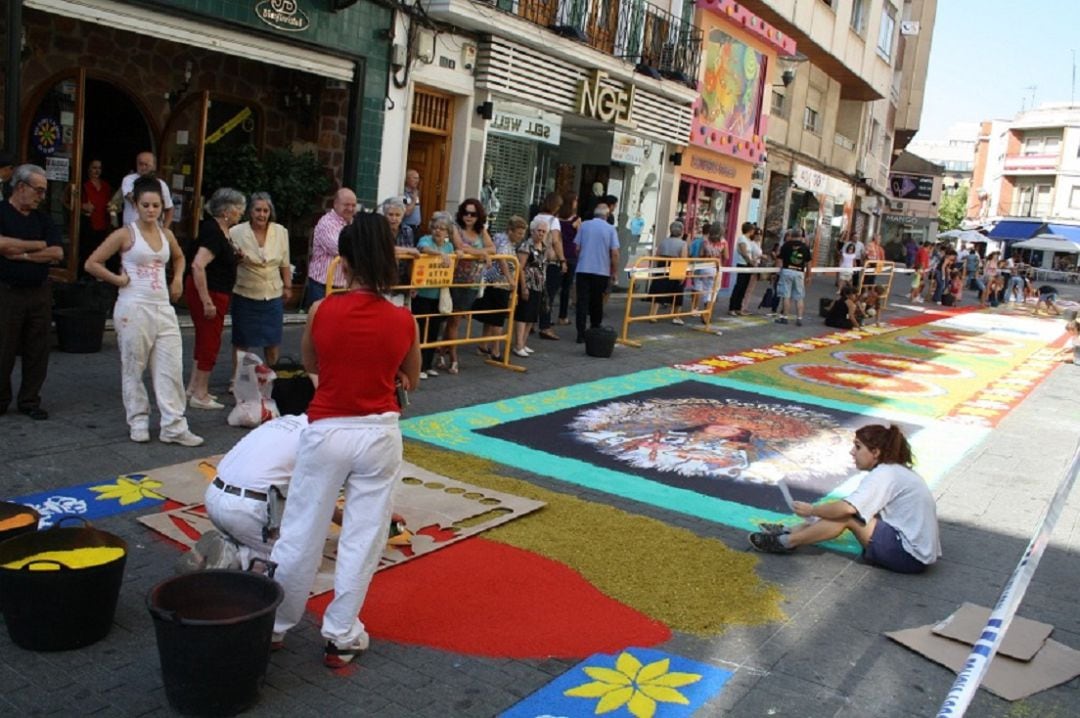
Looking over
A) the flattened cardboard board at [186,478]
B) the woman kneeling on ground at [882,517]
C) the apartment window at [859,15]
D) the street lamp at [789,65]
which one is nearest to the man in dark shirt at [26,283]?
the flattened cardboard board at [186,478]

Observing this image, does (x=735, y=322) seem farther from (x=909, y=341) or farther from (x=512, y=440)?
(x=512, y=440)

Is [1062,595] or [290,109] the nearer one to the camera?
[1062,595]

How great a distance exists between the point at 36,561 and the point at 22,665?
0.39 m

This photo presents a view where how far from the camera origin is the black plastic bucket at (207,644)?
11.2ft

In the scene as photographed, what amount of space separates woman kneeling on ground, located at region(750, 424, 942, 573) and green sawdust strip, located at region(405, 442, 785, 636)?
15.1 inches

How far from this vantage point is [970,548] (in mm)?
6316

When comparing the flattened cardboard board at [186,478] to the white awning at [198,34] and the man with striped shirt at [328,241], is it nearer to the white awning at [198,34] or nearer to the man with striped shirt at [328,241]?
the man with striped shirt at [328,241]

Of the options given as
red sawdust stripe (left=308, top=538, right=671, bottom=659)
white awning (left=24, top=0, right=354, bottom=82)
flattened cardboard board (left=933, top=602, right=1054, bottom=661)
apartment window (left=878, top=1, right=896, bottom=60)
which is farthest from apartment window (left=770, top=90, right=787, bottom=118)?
red sawdust stripe (left=308, top=538, right=671, bottom=659)

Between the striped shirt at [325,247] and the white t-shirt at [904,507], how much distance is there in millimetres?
4930

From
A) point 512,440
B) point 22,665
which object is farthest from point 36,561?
point 512,440

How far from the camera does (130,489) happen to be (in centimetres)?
579

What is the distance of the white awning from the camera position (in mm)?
9219

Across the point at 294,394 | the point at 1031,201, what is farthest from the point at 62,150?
the point at 1031,201

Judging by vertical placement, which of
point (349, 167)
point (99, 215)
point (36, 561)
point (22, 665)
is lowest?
point (22, 665)
